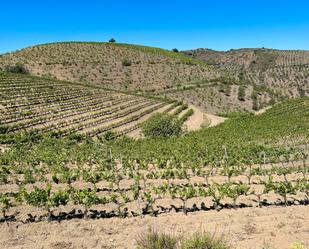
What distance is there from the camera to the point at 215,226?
1352cm

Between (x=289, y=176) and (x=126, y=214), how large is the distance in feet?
37.7

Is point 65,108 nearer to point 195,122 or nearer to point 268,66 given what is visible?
point 195,122

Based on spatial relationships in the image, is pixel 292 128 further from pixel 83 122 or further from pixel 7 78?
pixel 7 78

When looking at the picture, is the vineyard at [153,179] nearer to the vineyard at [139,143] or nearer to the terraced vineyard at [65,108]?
the vineyard at [139,143]

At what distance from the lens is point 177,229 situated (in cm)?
1339

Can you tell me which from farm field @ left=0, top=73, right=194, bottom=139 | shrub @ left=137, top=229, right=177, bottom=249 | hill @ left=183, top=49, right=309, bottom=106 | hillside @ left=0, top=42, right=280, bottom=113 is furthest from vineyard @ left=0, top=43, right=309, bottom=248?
shrub @ left=137, top=229, right=177, bottom=249

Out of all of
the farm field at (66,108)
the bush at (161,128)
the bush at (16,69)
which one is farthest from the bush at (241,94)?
the bush at (16,69)

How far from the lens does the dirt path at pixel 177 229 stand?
1228 cm

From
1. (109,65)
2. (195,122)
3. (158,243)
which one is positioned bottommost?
(195,122)

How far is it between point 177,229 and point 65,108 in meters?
44.0

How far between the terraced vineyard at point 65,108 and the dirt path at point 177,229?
3127 centimetres

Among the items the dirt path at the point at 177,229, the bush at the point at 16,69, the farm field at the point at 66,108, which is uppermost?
the bush at the point at 16,69

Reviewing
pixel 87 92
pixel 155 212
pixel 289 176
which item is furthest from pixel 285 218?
pixel 87 92

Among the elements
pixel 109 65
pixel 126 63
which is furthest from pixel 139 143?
pixel 126 63
